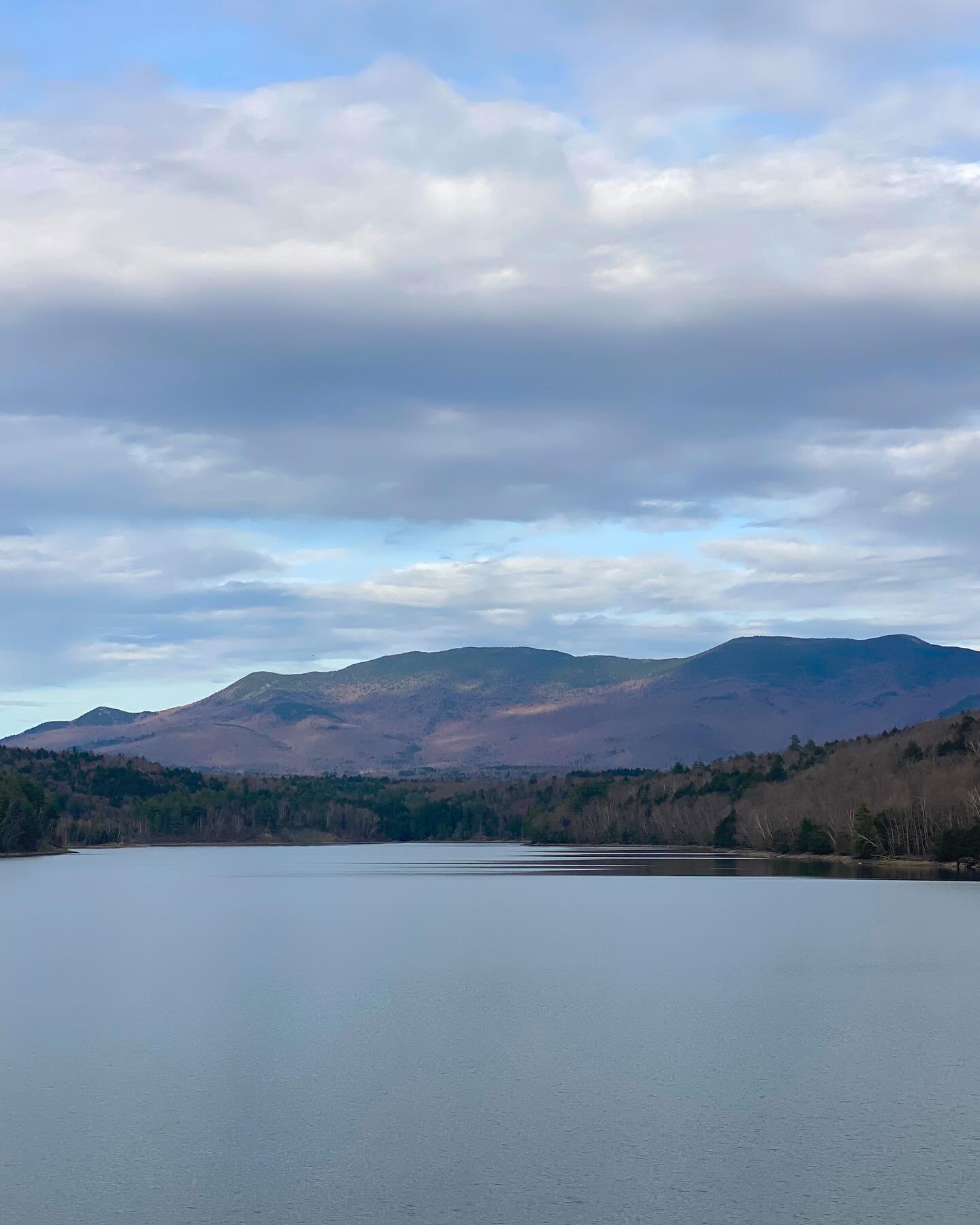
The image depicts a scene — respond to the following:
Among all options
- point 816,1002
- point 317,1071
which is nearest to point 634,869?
point 816,1002

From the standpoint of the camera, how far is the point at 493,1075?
127 feet

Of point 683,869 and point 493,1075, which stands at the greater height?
point 493,1075

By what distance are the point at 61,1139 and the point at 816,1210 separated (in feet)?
55.0

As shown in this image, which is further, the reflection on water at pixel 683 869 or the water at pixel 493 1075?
the reflection on water at pixel 683 869

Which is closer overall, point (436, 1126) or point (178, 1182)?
point (178, 1182)

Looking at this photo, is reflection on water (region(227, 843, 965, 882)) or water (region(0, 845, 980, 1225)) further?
reflection on water (region(227, 843, 965, 882))

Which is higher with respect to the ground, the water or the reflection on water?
the water

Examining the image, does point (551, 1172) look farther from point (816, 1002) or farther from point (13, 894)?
point (13, 894)

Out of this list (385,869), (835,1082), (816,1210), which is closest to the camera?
(816,1210)

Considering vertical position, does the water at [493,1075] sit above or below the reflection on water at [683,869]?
above

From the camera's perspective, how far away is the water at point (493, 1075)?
27.8 metres

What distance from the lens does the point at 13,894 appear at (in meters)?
118

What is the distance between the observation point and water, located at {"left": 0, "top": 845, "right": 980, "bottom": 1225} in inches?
1093

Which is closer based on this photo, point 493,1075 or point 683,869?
point 493,1075
